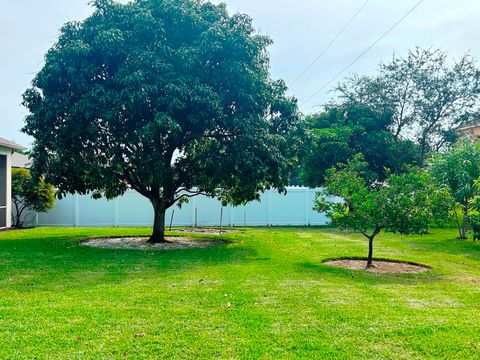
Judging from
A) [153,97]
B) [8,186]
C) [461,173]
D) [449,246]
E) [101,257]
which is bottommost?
[449,246]

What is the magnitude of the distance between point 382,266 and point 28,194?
43.9 feet

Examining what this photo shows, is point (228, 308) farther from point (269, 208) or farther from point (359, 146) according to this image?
point (359, 146)

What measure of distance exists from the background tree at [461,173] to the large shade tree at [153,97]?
5.91 m

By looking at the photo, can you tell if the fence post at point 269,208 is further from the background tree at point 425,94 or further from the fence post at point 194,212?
the background tree at point 425,94

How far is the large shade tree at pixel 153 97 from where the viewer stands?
992 cm

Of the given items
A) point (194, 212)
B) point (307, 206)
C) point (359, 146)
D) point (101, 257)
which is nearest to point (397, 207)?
point (101, 257)

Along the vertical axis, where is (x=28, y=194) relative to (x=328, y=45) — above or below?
below

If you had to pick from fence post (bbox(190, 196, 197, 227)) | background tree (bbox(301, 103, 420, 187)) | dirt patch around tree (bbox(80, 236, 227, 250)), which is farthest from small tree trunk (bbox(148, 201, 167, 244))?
background tree (bbox(301, 103, 420, 187))

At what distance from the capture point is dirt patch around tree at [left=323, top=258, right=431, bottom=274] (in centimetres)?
807

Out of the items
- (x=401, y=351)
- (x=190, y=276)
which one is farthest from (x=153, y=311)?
(x=401, y=351)

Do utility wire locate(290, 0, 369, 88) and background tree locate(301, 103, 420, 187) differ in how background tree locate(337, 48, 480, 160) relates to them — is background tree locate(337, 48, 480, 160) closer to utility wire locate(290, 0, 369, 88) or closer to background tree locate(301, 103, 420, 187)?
background tree locate(301, 103, 420, 187)

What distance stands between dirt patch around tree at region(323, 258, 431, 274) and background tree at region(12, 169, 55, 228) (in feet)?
39.0

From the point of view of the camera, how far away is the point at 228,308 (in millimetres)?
5066

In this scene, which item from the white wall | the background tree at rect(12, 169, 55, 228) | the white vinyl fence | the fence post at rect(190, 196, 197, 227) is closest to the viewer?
the white wall
